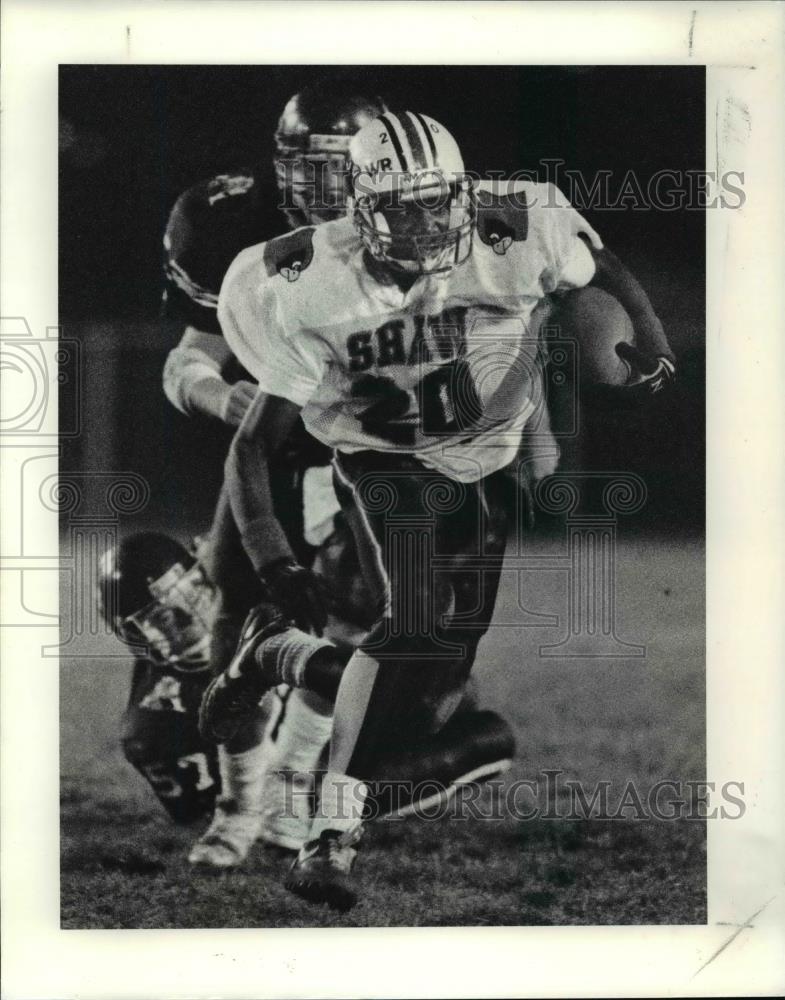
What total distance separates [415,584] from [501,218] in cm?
79

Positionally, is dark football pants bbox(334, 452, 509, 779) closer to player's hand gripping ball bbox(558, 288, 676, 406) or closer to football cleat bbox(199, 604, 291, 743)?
football cleat bbox(199, 604, 291, 743)

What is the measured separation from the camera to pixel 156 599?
77.4 inches

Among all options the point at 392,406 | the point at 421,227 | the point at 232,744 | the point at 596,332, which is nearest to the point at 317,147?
the point at 421,227

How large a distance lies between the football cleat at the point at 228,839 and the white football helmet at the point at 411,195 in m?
1.19

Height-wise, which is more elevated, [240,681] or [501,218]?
[501,218]

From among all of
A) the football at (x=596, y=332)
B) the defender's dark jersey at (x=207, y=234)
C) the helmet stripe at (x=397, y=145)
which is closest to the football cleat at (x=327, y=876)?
the defender's dark jersey at (x=207, y=234)

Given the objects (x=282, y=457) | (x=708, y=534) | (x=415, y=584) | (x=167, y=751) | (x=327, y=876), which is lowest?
(x=327, y=876)

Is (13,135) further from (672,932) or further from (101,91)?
(672,932)

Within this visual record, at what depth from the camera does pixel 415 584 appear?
1.95 meters

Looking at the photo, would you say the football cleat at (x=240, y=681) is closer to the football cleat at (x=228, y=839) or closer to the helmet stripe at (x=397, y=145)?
the football cleat at (x=228, y=839)

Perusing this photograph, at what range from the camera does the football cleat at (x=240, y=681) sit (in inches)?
77.2

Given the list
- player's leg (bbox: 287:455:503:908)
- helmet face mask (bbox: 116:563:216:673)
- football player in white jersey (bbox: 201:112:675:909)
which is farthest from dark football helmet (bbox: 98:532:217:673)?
player's leg (bbox: 287:455:503:908)

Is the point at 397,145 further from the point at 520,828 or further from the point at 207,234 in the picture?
the point at 520,828

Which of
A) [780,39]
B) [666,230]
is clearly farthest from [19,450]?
[780,39]
